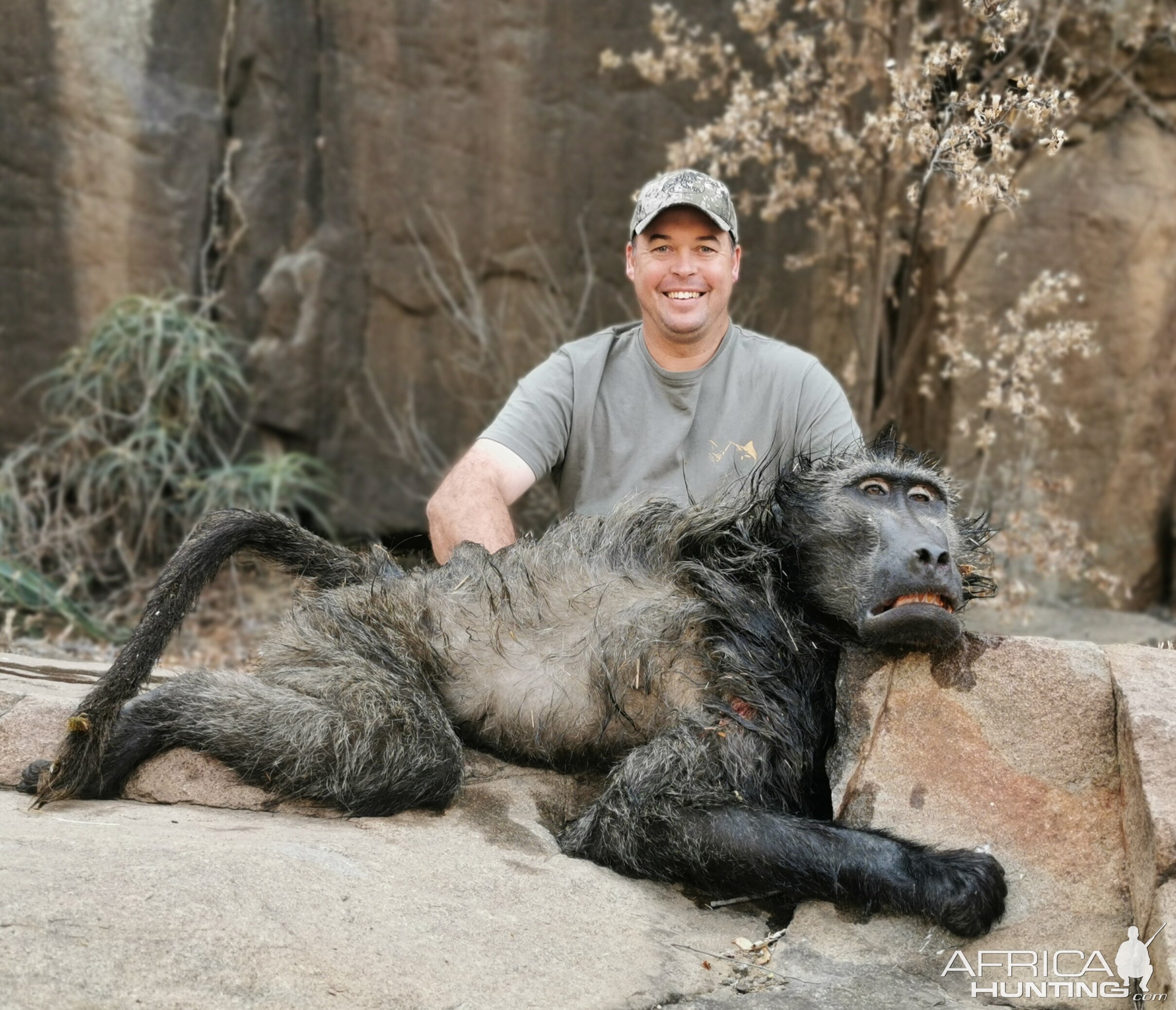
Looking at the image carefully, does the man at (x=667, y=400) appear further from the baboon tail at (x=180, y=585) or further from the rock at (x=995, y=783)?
the rock at (x=995, y=783)

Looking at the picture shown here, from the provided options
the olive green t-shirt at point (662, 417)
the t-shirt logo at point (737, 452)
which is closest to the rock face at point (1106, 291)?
the olive green t-shirt at point (662, 417)

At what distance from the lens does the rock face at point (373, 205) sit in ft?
23.1

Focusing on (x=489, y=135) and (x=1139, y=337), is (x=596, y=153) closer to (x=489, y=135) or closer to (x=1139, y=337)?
(x=489, y=135)

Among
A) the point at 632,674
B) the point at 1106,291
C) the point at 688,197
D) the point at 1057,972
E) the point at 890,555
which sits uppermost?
the point at 688,197

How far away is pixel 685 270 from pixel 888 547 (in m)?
1.64

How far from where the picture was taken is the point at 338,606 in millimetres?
3668

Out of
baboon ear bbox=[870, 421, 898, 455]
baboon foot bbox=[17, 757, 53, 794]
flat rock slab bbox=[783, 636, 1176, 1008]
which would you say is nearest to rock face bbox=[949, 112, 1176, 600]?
baboon ear bbox=[870, 421, 898, 455]

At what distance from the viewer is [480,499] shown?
4406 millimetres

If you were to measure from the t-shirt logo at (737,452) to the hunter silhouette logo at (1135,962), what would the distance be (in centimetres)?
212

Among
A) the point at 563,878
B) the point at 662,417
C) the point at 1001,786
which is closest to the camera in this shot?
the point at 563,878

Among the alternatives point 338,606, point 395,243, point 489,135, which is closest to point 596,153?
point 489,135

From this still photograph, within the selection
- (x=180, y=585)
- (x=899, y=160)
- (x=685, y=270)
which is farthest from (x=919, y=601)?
(x=899, y=160)

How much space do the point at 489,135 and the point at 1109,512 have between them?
13.3 ft

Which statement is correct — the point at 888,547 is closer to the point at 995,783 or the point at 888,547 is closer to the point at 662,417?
the point at 995,783
